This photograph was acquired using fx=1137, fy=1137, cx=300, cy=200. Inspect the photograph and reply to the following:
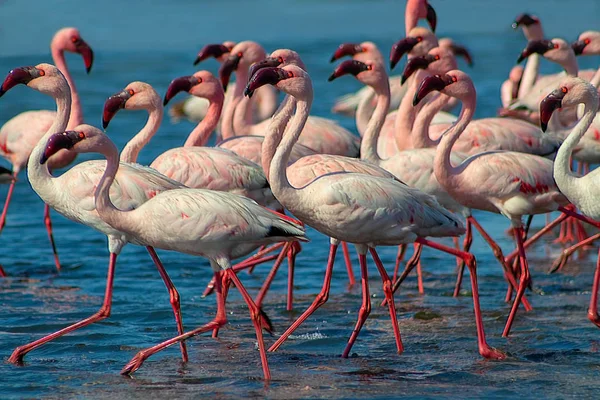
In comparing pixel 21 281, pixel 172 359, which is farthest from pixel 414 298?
pixel 21 281

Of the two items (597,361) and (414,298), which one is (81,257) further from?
(597,361)

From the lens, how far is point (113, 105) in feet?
25.1

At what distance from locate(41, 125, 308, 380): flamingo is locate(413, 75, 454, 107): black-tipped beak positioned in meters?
1.66

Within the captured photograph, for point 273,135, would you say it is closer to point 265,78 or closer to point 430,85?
point 265,78

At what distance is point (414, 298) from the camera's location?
8.51 meters

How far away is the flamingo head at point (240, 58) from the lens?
9688 mm

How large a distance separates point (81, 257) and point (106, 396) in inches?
177

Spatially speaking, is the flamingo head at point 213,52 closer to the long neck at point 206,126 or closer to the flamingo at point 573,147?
the long neck at point 206,126

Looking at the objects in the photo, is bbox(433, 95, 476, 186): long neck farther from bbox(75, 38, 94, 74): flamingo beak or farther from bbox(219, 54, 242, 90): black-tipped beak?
bbox(75, 38, 94, 74): flamingo beak

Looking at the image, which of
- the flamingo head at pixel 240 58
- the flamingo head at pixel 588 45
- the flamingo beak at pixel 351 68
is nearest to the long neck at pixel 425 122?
the flamingo beak at pixel 351 68

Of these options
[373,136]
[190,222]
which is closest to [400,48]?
[373,136]

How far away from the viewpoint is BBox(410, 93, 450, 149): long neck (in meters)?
8.68

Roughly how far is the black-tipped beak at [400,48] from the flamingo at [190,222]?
3308 mm

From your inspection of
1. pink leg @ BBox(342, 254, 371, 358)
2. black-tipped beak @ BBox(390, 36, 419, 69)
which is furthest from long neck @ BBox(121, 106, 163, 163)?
black-tipped beak @ BBox(390, 36, 419, 69)
